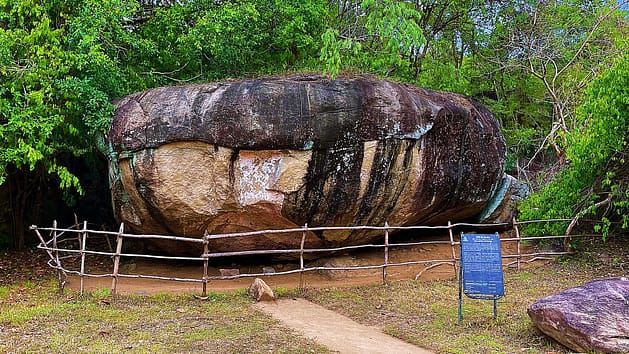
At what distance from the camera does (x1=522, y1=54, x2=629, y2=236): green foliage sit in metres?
9.19

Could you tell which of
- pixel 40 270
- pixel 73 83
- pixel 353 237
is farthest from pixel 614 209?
pixel 40 270

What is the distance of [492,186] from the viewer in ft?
38.8

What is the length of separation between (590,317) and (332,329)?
292 cm

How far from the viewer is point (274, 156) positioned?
9.57 meters

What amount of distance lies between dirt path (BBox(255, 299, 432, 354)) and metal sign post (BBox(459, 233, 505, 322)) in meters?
1.18

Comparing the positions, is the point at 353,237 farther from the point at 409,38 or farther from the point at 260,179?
the point at 409,38

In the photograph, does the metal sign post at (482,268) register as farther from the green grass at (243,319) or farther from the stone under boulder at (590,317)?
the stone under boulder at (590,317)

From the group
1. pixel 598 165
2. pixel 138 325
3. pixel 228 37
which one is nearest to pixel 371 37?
pixel 228 37

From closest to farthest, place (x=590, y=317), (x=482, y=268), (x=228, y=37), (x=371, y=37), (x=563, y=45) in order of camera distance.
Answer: (x=590, y=317) < (x=482, y=268) < (x=228, y=37) < (x=371, y=37) < (x=563, y=45)

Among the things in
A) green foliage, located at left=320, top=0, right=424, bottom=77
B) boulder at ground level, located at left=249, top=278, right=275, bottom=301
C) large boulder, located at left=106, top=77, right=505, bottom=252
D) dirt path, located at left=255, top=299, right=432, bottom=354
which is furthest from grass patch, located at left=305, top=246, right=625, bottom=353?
green foliage, located at left=320, top=0, right=424, bottom=77

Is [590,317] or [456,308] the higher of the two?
[590,317]

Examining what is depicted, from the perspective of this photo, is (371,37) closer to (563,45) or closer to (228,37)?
(228,37)

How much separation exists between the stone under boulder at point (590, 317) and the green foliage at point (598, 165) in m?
3.73

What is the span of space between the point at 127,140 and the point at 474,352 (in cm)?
654
